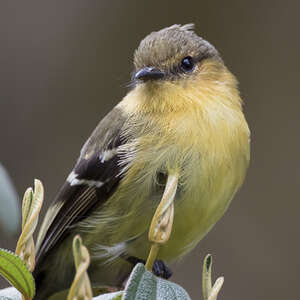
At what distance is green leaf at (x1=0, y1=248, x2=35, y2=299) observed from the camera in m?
1.58

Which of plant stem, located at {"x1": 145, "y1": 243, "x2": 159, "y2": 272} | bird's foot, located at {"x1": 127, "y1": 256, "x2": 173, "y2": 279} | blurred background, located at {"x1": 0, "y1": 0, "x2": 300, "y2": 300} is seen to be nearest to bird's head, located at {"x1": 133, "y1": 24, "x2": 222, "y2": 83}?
bird's foot, located at {"x1": 127, "y1": 256, "x2": 173, "y2": 279}

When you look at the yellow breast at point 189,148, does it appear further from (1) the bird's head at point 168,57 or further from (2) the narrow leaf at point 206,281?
(2) the narrow leaf at point 206,281

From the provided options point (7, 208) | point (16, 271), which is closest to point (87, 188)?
point (7, 208)

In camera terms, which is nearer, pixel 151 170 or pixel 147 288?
pixel 147 288

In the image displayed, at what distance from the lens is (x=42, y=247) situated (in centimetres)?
310

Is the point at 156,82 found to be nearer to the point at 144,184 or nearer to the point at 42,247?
the point at 144,184

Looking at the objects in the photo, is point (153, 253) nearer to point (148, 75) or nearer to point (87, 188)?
point (87, 188)

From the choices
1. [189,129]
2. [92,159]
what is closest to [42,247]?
[92,159]

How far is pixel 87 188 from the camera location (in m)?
3.13

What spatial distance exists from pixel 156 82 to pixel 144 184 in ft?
1.91

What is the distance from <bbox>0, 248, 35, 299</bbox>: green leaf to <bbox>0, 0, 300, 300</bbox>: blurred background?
3.75 meters

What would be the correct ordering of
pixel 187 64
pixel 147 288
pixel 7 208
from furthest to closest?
pixel 187 64 < pixel 7 208 < pixel 147 288

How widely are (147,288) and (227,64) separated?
453 cm

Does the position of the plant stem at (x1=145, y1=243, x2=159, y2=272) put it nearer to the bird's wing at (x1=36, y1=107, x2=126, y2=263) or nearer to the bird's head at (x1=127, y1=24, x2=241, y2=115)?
the bird's wing at (x1=36, y1=107, x2=126, y2=263)
